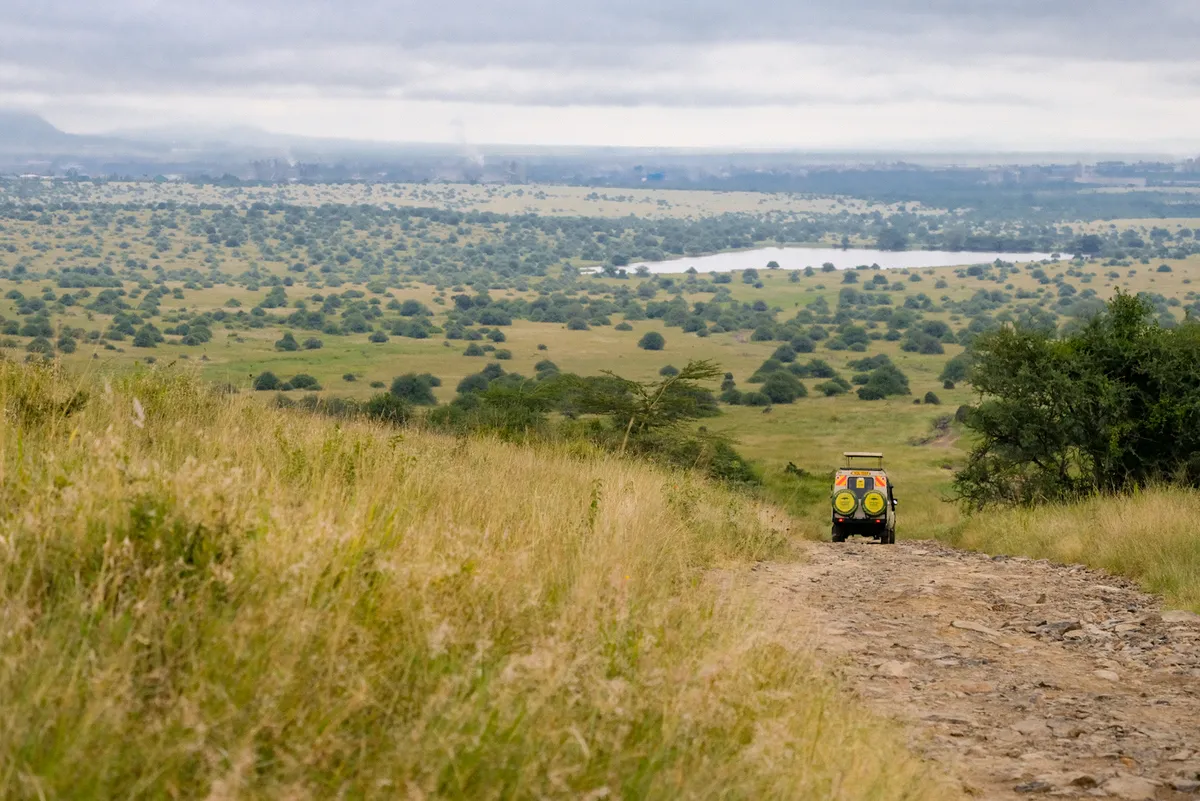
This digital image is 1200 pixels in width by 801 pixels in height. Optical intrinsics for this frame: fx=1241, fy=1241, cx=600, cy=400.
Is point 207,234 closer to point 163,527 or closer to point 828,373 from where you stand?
point 828,373

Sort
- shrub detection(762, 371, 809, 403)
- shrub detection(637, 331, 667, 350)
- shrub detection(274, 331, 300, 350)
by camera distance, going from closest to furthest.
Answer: shrub detection(762, 371, 809, 403) < shrub detection(274, 331, 300, 350) < shrub detection(637, 331, 667, 350)

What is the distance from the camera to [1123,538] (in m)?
11.3

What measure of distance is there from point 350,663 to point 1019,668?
4.47 metres

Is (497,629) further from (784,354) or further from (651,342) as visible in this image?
(651,342)

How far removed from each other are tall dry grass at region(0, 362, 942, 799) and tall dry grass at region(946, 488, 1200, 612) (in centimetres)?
540

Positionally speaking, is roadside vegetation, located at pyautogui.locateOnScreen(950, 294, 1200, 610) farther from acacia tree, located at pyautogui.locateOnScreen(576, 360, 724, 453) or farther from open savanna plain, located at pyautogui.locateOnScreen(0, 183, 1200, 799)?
open savanna plain, located at pyautogui.locateOnScreen(0, 183, 1200, 799)

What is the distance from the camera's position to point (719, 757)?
3.55m

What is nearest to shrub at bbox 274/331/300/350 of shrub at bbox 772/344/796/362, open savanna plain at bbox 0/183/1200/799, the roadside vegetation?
shrub at bbox 772/344/796/362

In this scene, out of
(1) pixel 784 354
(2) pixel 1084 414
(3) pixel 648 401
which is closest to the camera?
(2) pixel 1084 414

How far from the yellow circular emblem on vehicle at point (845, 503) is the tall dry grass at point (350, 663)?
424 inches

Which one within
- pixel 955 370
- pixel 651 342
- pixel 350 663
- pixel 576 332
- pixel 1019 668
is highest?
pixel 350 663

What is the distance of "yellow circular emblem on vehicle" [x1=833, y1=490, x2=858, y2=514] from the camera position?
1616 centimetres

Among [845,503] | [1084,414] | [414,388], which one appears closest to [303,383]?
[414,388]

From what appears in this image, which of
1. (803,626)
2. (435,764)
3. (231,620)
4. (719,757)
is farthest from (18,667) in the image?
(803,626)
